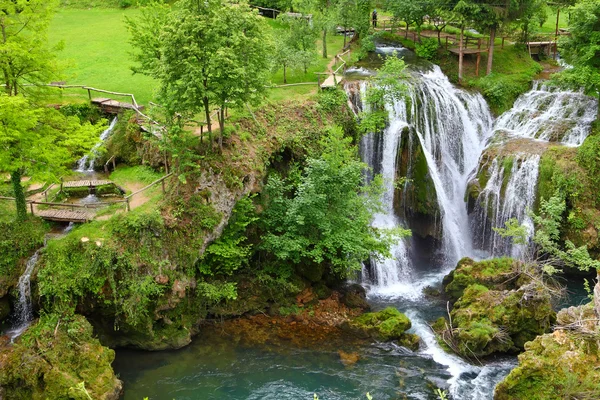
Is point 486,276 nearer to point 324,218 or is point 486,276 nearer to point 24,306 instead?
point 324,218

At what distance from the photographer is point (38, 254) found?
2014 cm

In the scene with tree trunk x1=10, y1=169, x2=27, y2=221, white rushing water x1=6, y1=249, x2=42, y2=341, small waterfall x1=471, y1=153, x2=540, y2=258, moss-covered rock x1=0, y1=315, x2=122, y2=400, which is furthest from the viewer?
small waterfall x1=471, y1=153, x2=540, y2=258

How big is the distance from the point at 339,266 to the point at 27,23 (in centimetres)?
1526

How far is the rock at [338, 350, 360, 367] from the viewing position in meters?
21.0

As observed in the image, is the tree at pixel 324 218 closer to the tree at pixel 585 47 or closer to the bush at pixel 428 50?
the tree at pixel 585 47

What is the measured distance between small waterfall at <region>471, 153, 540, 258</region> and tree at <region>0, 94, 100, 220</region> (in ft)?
62.8

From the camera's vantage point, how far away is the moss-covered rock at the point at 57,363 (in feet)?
58.0

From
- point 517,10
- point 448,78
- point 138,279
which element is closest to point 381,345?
point 138,279

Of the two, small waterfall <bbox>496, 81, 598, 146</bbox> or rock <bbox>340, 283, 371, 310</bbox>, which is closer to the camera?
rock <bbox>340, 283, 371, 310</bbox>

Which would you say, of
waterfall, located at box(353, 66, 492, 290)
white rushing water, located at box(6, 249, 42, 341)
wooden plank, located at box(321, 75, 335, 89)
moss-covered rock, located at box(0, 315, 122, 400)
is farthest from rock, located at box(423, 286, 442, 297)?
white rushing water, located at box(6, 249, 42, 341)

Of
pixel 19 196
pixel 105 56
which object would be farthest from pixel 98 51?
pixel 19 196

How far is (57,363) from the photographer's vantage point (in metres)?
18.1

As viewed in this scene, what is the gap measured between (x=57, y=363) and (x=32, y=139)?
7488 millimetres

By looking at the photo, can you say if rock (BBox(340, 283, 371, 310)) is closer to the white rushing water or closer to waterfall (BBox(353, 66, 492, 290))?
waterfall (BBox(353, 66, 492, 290))
